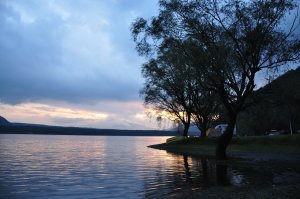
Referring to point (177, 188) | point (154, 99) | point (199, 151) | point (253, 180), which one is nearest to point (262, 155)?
point (199, 151)

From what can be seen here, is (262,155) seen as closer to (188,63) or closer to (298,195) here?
(188,63)

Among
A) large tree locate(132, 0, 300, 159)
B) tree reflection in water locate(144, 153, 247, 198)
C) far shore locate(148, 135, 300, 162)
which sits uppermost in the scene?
large tree locate(132, 0, 300, 159)

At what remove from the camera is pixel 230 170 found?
35.1 m

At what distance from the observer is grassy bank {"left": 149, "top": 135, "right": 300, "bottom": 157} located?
51.2 m

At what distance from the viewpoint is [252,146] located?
201ft

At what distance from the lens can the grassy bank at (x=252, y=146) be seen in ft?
168

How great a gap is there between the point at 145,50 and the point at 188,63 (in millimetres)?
4626

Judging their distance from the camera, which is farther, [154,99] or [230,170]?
[154,99]

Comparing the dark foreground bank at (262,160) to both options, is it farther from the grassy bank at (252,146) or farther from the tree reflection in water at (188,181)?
the tree reflection in water at (188,181)

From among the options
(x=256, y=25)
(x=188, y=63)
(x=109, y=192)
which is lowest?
(x=109, y=192)

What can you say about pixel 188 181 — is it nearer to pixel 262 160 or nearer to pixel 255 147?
pixel 262 160

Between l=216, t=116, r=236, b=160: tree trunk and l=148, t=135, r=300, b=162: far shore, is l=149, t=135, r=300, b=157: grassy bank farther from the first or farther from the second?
l=216, t=116, r=236, b=160: tree trunk

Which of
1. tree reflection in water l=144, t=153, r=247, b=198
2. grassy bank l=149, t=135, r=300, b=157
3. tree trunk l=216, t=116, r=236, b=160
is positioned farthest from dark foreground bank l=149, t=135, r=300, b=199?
tree reflection in water l=144, t=153, r=247, b=198

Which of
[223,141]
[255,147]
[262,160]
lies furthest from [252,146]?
[223,141]
